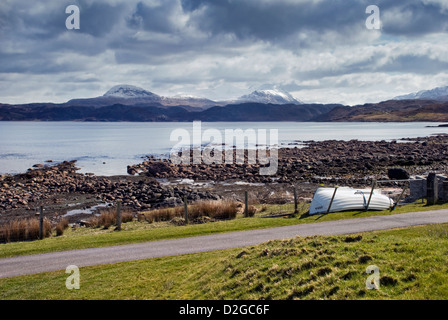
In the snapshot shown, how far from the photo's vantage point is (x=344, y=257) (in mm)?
10133

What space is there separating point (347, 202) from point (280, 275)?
13455 mm

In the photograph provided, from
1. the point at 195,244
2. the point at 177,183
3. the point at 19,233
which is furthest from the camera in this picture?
the point at 177,183

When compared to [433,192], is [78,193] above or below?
below

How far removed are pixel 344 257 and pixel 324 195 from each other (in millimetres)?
13070

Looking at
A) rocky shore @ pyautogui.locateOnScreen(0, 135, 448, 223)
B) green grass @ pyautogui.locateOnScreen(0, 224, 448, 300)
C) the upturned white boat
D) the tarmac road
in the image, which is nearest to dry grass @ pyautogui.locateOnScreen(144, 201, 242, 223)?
the upturned white boat

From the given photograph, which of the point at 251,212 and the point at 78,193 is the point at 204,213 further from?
the point at 78,193

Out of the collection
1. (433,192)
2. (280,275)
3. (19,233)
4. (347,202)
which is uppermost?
(433,192)

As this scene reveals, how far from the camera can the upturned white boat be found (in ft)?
72.4

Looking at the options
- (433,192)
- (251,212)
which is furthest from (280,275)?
(433,192)

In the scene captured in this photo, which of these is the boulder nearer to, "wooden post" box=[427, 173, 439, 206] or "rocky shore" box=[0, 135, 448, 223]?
"rocky shore" box=[0, 135, 448, 223]

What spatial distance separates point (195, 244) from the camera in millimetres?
17250

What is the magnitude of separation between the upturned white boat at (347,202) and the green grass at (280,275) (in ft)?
22.9

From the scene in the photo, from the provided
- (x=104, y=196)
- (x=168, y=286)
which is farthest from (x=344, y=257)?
(x=104, y=196)

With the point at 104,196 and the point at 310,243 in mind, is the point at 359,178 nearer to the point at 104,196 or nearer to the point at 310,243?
the point at 104,196
